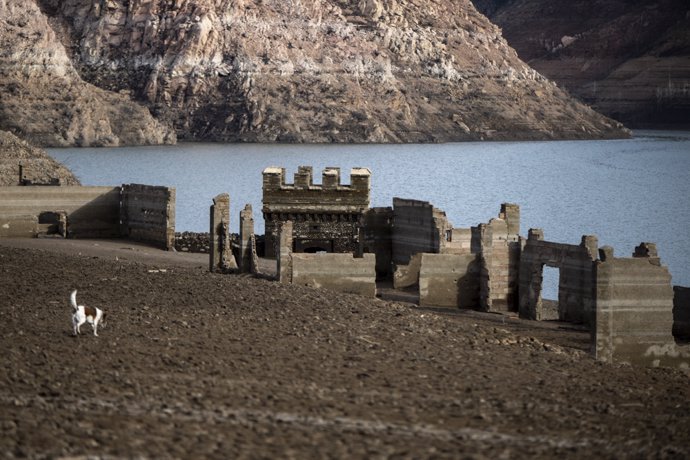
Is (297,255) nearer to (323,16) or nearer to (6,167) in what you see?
(6,167)

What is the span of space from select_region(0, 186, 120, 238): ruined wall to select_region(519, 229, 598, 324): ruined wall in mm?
12360

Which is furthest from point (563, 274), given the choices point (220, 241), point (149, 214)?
point (149, 214)

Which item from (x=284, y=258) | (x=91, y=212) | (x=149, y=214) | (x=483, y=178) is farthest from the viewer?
(x=483, y=178)

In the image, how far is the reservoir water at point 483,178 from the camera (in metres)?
75.4

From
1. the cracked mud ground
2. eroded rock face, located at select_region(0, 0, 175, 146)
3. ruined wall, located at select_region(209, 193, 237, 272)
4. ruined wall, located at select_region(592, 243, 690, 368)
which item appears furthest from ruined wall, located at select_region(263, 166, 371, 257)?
eroded rock face, located at select_region(0, 0, 175, 146)

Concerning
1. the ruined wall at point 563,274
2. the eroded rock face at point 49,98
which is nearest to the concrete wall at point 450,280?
the ruined wall at point 563,274

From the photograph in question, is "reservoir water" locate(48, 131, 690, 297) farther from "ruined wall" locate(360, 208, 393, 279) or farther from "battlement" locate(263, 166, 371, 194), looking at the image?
"ruined wall" locate(360, 208, 393, 279)

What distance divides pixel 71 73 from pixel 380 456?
13348 centimetres

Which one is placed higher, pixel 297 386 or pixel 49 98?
pixel 49 98

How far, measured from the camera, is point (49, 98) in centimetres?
14200

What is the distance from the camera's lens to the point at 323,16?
177 m

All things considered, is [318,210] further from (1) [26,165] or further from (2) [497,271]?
(1) [26,165]

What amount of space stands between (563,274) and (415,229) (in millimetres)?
6235

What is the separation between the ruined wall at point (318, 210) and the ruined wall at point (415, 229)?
3.73 feet
